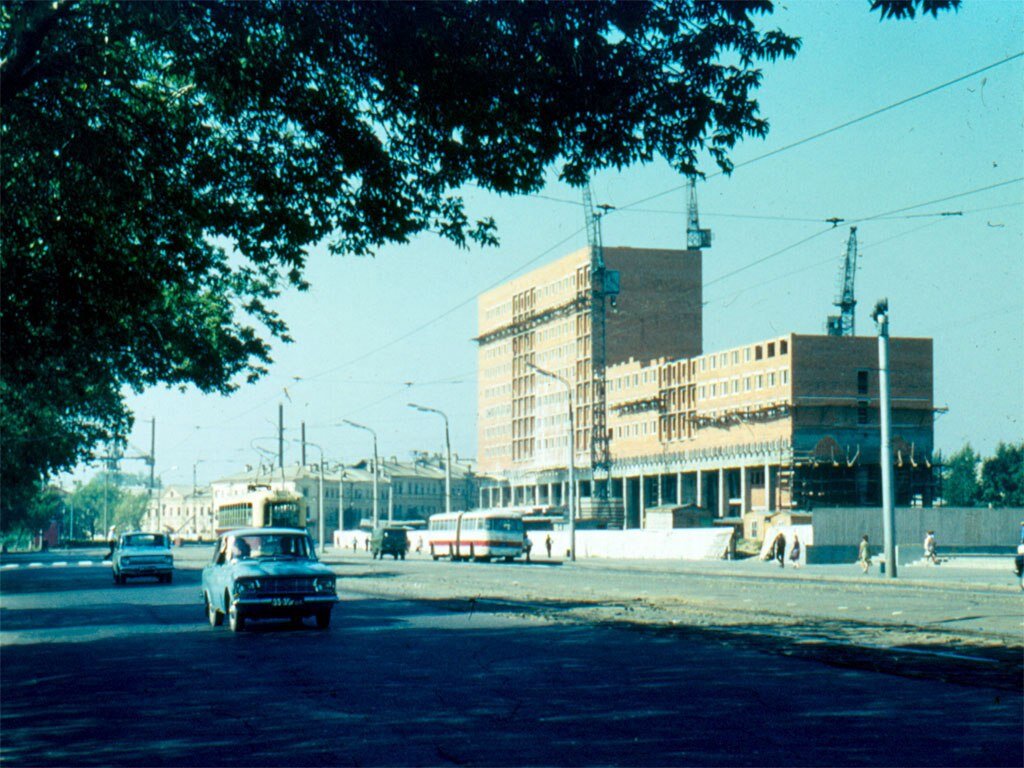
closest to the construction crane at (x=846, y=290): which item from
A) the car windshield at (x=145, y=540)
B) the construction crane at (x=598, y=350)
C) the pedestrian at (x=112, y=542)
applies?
the construction crane at (x=598, y=350)

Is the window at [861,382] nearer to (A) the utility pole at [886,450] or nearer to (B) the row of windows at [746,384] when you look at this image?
(B) the row of windows at [746,384]

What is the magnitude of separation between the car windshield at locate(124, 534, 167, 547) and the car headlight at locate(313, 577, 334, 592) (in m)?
23.2

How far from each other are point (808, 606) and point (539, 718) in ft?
45.4

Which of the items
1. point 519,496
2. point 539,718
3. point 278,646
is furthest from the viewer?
point 519,496

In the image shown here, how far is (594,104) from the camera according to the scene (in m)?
10.8

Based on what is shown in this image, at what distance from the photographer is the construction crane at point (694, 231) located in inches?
5281

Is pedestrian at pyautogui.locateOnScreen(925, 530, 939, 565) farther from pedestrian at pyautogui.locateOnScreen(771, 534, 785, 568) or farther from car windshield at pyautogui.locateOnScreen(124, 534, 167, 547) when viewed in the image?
car windshield at pyautogui.locateOnScreen(124, 534, 167, 547)

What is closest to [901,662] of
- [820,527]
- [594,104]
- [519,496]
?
[594,104]

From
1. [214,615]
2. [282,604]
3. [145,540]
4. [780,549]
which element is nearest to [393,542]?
[780,549]

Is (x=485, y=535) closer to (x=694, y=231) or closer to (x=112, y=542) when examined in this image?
(x=112, y=542)

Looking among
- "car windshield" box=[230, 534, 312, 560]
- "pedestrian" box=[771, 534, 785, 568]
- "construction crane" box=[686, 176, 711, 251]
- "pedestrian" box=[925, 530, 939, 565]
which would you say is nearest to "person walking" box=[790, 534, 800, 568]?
"pedestrian" box=[771, 534, 785, 568]

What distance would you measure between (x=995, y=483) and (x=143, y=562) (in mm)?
113638

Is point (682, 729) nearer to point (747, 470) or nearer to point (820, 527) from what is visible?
point (820, 527)

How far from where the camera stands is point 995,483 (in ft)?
440
